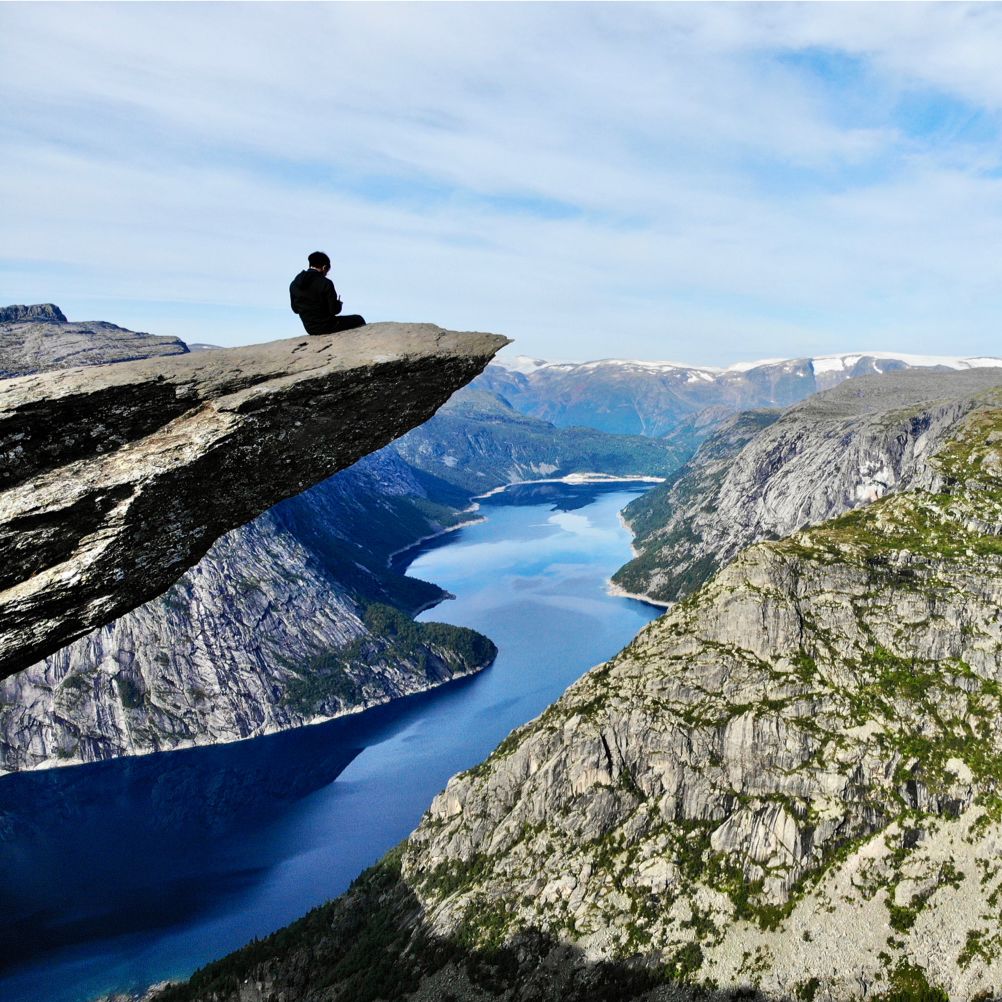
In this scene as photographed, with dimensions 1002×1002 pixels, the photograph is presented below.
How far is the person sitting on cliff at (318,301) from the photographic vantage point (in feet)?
66.0

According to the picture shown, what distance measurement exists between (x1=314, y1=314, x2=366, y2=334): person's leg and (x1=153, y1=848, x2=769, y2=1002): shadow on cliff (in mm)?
105943

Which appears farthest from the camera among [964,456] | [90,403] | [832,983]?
[964,456]

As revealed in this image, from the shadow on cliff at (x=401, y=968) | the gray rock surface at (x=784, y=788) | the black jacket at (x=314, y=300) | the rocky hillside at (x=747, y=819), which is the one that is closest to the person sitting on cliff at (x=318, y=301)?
the black jacket at (x=314, y=300)

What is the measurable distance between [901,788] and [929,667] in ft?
75.1

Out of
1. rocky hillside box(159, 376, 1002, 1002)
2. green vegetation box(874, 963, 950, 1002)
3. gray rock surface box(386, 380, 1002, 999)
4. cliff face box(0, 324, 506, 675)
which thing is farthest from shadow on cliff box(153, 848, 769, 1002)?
cliff face box(0, 324, 506, 675)

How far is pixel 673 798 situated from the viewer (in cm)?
12381

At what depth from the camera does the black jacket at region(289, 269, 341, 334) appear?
20109mm

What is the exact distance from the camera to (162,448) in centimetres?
1738

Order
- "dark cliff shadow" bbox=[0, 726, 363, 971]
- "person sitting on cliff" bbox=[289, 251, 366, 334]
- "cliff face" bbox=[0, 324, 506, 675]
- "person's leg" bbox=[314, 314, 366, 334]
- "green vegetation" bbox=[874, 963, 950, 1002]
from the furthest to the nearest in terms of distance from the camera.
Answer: "dark cliff shadow" bbox=[0, 726, 363, 971], "green vegetation" bbox=[874, 963, 950, 1002], "person's leg" bbox=[314, 314, 366, 334], "person sitting on cliff" bbox=[289, 251, 366, 334], "cliff face" bbox=[0, 324, 506, 675]

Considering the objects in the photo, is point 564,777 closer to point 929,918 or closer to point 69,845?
point 929,918

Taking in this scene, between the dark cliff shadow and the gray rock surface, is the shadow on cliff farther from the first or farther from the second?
the dark cliff shadow

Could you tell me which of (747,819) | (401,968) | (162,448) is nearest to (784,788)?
(747,819)

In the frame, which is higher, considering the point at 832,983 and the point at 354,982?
the point at 832,983

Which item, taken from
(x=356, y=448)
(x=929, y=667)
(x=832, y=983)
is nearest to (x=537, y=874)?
(x=832, y=983)
